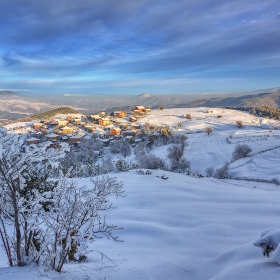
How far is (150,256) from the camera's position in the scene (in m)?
4.16

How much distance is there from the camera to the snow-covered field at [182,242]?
331 cm

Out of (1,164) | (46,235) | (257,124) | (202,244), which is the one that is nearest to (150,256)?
(202,244)

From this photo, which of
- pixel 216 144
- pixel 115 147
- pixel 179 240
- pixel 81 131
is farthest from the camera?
pixel 81 131

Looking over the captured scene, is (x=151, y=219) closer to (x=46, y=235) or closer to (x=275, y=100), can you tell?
(x=46, y=235)

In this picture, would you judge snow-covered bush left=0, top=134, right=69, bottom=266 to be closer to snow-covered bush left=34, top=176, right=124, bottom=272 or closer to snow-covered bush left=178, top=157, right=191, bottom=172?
snow-covered bush left=34, top=176, right=124, bottom=272

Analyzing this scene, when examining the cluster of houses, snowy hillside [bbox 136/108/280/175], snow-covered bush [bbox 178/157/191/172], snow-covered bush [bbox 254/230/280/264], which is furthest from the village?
snow-covered bush [bbox 254/230/280/264]

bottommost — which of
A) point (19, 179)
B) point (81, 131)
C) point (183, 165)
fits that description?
point (183, 165)

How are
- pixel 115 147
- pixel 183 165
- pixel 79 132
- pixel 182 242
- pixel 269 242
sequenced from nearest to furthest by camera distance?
pixel 269 242
pixel 182 242
pixel 183 165
pixel 115 147
pixel 79 132

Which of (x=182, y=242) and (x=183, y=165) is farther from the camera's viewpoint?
(x=183, y=165)

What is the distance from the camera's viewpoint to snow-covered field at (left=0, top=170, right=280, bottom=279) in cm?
331

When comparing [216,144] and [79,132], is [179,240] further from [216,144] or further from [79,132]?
[79,132]

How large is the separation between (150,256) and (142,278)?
36.7 inches

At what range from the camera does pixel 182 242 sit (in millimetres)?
4859

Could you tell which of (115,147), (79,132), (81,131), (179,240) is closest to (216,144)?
(115,147)
